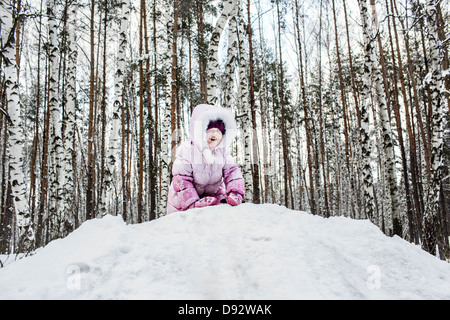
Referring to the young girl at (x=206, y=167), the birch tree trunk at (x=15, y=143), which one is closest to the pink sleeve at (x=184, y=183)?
the young girl at (x=206, y=167)

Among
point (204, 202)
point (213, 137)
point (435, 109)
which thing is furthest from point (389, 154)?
point (204, 202)

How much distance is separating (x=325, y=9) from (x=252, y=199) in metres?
12.0

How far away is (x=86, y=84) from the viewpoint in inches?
679

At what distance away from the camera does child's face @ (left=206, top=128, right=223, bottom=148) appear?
2.85 meters

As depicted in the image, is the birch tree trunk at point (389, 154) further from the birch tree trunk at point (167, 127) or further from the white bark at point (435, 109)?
the birch tree trunk at point (167, 127)

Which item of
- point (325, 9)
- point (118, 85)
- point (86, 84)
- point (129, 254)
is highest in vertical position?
point (325, 9)

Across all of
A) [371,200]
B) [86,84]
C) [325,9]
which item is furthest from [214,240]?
[86,84]

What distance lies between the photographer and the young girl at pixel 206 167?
267cm

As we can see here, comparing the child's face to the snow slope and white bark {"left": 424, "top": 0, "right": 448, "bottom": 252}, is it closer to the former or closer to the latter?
the snow slope

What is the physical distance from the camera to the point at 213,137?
286 cm

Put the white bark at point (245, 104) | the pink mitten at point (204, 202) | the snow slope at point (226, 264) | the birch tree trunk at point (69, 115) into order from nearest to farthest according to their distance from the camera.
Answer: the snow slope at point (226, 264)
the pink mitten at point (204, 202)
the birch tree trunk at point (69, 115)
the white bark at point (245, 104)

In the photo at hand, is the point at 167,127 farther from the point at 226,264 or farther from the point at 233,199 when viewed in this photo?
the point at 226,264

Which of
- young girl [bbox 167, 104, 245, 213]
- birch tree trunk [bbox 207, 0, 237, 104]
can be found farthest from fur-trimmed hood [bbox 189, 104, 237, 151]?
birch tree trunk [bbox 207, 0, 237, 104]
